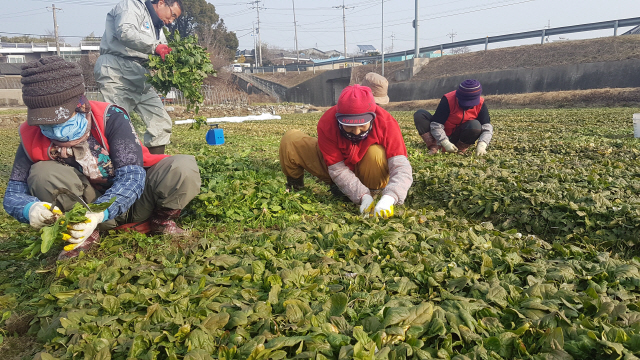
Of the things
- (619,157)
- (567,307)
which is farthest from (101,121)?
(619,157)

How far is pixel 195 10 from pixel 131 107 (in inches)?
1755

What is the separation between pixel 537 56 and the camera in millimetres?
29797

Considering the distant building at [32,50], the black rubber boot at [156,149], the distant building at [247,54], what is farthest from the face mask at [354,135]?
the distant building at [247,54]

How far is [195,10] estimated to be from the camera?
4572 centimetres

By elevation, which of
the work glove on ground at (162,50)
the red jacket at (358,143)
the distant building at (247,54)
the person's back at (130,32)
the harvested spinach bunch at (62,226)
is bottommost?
the harvested spinach bunch at (62,226)

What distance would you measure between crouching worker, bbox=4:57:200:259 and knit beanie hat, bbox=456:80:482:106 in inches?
170

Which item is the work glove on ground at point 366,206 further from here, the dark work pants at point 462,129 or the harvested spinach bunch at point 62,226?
the dark work pants at point 462,129

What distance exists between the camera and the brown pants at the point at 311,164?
13.7ft

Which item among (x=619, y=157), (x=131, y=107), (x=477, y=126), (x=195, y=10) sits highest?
(x=195, y=10)

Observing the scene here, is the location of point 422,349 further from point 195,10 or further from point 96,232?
point 195,10

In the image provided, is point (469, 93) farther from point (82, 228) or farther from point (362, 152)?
point (82, 228)

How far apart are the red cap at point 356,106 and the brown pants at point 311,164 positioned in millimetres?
560

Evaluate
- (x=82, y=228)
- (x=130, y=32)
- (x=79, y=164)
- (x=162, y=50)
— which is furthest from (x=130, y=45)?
(x=82, y=228)

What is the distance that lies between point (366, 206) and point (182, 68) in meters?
3.79
